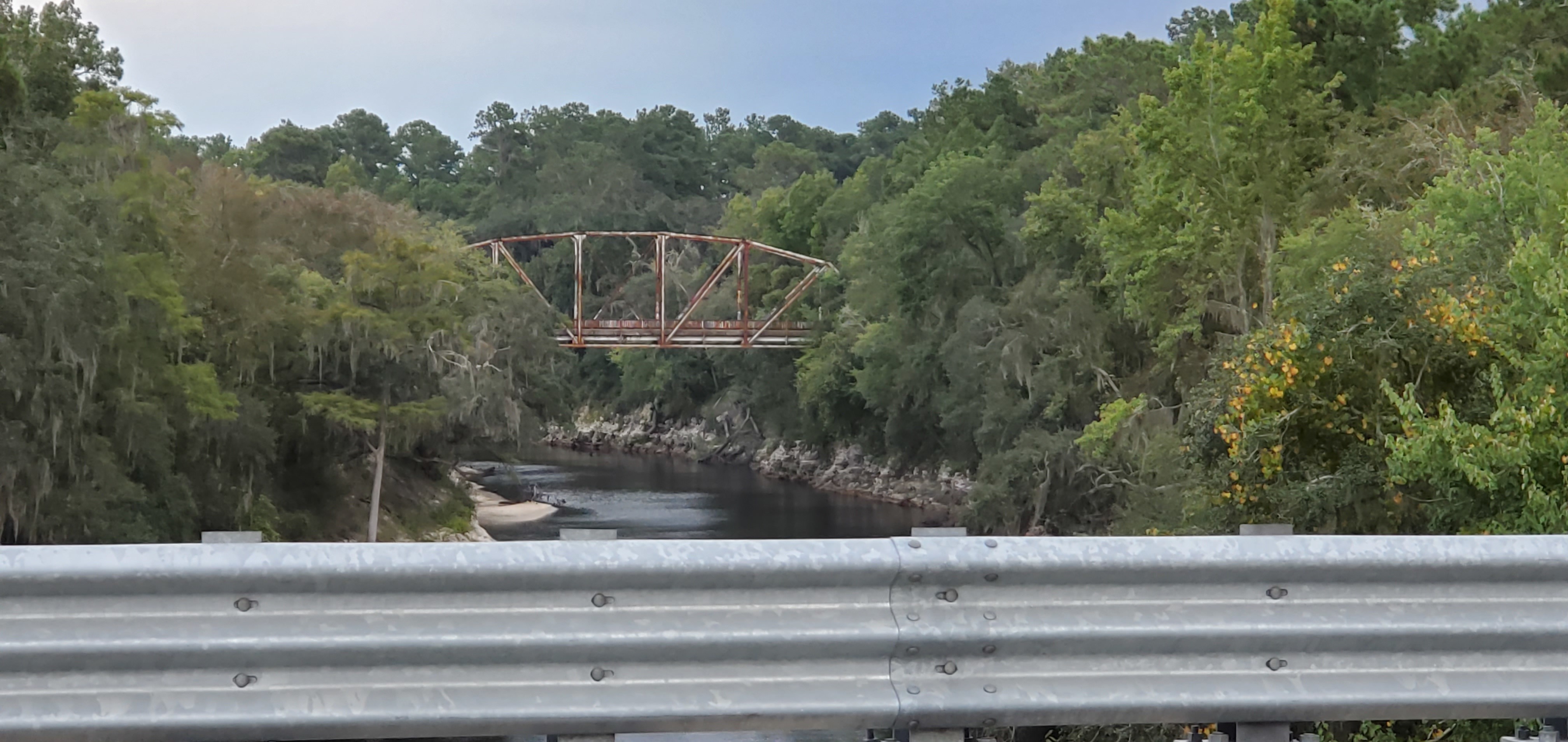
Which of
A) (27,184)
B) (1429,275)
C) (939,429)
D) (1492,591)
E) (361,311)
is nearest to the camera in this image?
(1492,591)

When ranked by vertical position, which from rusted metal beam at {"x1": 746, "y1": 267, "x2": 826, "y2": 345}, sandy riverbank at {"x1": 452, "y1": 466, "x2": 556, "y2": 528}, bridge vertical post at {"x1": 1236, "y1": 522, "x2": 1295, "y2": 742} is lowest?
sandy riverbank at {"x1": 452, "y1": 466, "x2": 556, "y2": 528}

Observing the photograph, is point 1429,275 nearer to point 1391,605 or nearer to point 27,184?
point 1391,605

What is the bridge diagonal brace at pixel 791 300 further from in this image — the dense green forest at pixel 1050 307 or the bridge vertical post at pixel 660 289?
the dense green forest at pixel 1050 307

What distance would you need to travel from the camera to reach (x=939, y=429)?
173ft

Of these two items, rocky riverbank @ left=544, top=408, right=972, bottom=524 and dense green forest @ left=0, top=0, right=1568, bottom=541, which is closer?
dense green forest @ left=0, top=0, right=1568, bottom=541

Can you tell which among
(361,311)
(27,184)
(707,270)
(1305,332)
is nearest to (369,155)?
(707,270)

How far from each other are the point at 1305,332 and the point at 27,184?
18.8 m

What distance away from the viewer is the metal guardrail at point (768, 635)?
291 cm

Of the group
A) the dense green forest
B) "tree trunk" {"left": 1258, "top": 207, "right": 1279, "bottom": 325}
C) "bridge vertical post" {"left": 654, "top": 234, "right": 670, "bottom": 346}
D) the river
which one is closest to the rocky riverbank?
the river

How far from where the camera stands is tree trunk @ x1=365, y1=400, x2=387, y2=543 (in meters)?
37.2

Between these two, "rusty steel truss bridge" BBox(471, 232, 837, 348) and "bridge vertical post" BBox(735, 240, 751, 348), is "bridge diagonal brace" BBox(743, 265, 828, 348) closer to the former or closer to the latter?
"rusty steel truss bridge" BBox(471, 232, 837, 348)

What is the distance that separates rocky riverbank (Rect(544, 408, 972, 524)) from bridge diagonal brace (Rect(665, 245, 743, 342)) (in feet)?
18.6

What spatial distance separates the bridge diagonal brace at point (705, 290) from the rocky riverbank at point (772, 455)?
223 inches

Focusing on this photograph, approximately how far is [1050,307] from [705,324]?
94.5 ft
